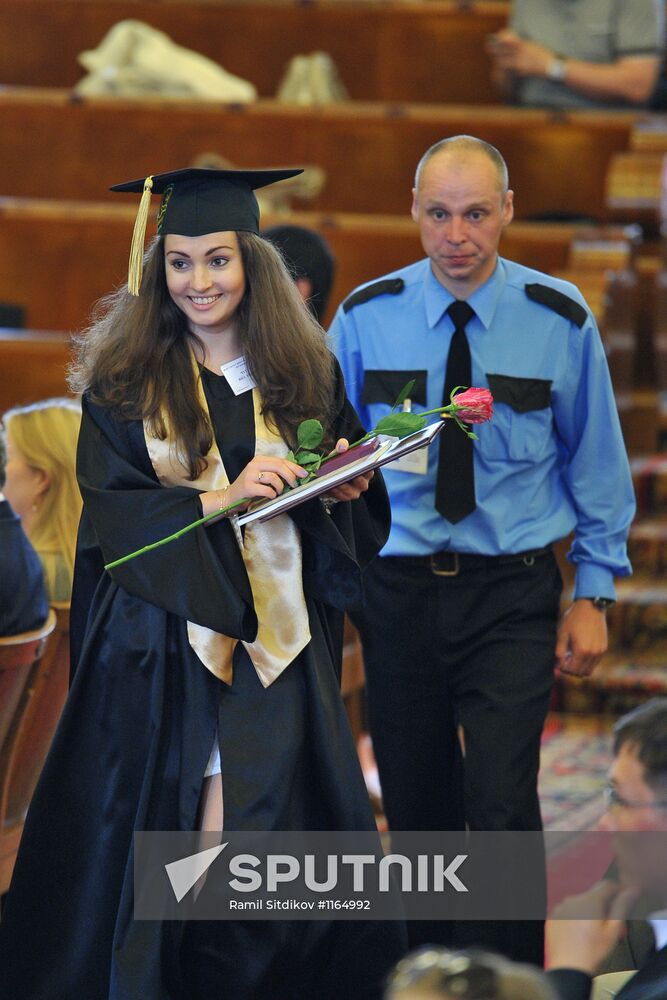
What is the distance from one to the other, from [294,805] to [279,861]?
0.10 meters

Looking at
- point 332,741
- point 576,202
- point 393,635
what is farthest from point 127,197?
point 332,741

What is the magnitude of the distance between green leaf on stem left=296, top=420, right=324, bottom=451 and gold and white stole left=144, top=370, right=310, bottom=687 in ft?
Result: 0.33

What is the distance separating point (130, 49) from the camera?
6.76 metres

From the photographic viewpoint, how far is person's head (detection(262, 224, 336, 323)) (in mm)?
3895

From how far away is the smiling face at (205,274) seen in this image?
102 inches

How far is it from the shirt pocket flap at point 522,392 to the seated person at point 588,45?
3.43m

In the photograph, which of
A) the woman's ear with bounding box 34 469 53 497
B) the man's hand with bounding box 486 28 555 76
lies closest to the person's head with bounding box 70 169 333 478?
the woman's ear with bounding box 34 469 53 497

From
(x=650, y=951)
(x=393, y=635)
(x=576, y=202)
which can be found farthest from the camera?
(x=576, y=202)

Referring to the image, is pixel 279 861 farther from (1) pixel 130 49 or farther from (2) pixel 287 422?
(1) pixel 130 49

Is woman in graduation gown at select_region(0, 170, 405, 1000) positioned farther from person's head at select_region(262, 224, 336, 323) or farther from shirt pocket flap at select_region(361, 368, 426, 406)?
person's head at select_region(262, 224, 336, 323)

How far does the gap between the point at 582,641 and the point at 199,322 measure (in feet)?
3.38

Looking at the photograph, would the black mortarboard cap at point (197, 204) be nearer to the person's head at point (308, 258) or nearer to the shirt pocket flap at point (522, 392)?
the shirt pocket flap at point (522, 392)

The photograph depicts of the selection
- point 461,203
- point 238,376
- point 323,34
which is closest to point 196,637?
point 238,376

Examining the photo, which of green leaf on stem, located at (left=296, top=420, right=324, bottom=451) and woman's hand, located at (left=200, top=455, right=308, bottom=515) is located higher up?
green leaf on stem, located at (left=296, top=420, right=324, bottom=451)
